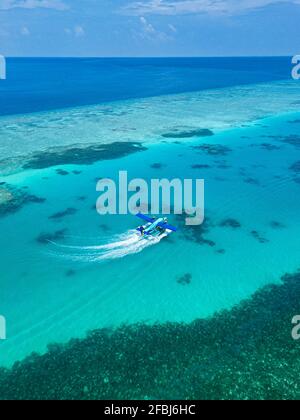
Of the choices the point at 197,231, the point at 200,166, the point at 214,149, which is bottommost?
the point at 197,231

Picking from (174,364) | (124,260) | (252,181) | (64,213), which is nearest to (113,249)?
(124,260)

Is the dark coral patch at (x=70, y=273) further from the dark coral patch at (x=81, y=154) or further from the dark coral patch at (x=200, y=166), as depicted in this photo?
the dark coral patch at (x=200, y=166)

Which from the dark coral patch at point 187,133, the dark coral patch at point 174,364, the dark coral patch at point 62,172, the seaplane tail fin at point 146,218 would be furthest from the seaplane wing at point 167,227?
the dark coral patch at point 187,133

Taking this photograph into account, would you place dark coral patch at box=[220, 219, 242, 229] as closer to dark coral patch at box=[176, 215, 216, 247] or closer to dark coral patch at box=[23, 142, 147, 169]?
dark coral patch at box=[176, 215, 216, 247]

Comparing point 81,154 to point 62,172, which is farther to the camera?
point 81,154

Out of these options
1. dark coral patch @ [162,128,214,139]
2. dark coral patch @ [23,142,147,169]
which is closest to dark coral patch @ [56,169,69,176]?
dark coral patch @ [23,142,147,169]

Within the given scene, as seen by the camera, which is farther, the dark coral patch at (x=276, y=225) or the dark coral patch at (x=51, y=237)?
the dark coral patch at (x=276, y=225)

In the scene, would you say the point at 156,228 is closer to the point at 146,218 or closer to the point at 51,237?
the point at 146,218
